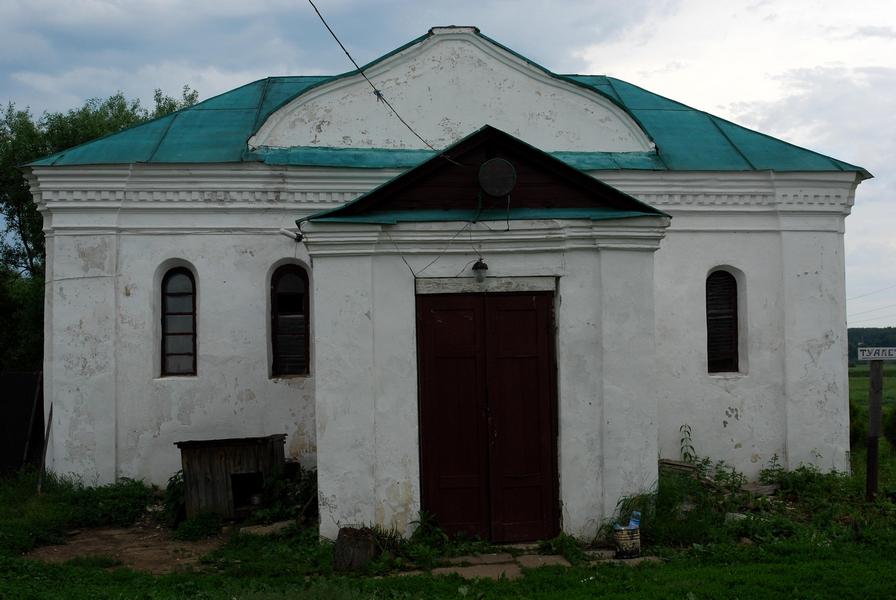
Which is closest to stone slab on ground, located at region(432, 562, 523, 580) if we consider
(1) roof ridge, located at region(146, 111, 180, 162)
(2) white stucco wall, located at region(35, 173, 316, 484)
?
(2) white stucco wall, located at region(35, 173, 316, 484)

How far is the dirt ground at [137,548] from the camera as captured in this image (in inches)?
284

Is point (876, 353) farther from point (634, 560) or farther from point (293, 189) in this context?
point (293, 189)

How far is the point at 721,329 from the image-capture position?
10.8 meters

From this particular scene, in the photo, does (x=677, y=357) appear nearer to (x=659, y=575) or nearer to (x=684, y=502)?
(x=684, y=502)

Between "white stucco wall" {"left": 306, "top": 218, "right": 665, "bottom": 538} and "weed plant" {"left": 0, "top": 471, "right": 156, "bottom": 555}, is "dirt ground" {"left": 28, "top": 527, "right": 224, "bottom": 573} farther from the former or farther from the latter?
"white stucco wall" {"left": 306, "top": 218, "right": 665, "bottom": 538}

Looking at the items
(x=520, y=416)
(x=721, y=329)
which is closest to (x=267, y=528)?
(x=520, y=416)

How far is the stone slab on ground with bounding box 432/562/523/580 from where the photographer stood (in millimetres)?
6409

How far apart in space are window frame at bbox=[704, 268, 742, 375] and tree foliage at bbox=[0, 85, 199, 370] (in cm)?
1623

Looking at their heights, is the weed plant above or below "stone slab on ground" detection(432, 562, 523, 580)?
above

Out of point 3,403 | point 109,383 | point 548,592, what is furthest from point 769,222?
point 3,403

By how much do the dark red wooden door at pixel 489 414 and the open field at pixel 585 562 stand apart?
36cm

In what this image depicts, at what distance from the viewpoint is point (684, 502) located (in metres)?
7.96

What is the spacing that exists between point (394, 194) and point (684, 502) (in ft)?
13.9

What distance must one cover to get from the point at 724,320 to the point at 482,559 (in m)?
5.63
